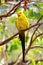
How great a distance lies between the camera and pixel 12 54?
1656mm

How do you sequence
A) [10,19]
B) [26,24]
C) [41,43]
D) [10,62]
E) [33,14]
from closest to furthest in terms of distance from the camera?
[26,24] → [33,14] → [10,19] → [41,43] → [10,62]

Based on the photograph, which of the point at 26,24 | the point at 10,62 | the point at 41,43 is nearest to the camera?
the point at 26,24

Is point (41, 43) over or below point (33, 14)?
below

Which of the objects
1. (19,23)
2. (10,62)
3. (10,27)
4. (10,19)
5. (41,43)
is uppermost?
(19,23)

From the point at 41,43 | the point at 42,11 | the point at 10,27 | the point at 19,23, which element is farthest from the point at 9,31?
the point at 19,23

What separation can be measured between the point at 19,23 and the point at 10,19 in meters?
0.40

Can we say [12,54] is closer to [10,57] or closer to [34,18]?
[10,57]

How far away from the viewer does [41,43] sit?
1567 mm

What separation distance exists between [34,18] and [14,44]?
235mm

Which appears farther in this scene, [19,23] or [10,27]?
[10,27]

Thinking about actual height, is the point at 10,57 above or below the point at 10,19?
below

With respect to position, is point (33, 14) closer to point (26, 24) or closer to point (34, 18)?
point (34, 18)

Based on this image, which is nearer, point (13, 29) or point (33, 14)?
point (33, 14)

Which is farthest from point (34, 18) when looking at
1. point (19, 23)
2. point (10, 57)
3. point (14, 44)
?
point (10, 57)
